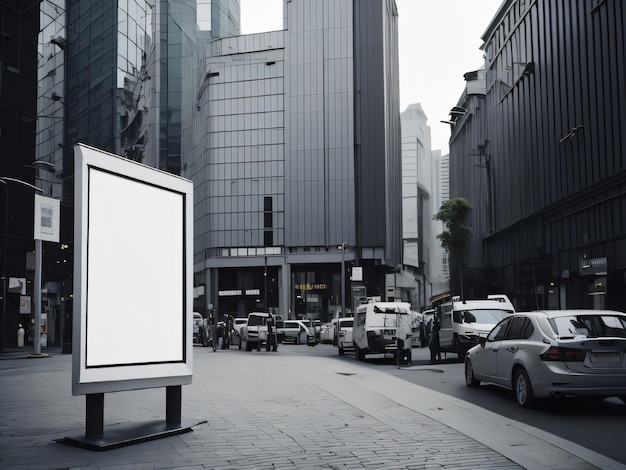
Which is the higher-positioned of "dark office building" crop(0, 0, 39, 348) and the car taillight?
"dark office building" crop(0, 0, 39, 348)

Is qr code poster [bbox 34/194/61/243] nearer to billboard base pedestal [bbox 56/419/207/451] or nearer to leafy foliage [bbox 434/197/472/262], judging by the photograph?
billboard base pedestal [bbox 56/419/207/451]

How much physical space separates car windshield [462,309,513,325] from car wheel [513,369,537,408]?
12.9 metres

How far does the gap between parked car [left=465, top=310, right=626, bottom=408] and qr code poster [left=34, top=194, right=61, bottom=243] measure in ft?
63.2

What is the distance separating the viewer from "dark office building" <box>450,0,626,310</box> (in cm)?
3816

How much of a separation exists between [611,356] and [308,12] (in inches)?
3105

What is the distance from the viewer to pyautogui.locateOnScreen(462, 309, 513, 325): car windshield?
25.4m

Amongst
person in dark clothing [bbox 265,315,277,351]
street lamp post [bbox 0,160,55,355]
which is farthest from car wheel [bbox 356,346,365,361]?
street lamp post [bbox 0,160,55,355]

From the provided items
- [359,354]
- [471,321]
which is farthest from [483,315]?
[359,354]

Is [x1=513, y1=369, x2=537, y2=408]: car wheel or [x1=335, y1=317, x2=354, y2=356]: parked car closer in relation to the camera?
[x1=513, y1=369, x2=537, y2=408]: car wheel

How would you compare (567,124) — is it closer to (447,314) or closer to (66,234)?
(447,314)

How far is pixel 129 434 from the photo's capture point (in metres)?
8.39

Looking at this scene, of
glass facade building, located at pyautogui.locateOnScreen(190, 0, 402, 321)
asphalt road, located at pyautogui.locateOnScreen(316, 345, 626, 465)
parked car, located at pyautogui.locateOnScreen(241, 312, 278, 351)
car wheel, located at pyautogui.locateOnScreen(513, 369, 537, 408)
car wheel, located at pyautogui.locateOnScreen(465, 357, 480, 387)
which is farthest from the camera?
glass facade building, located at pyautogui.locateOnScreen(190, 0, 402, 321)

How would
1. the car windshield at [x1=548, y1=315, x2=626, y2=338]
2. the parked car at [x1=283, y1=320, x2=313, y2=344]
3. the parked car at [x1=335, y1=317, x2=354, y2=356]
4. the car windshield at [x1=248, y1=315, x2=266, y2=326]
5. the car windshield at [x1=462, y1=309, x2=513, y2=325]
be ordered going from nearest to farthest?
the car windshield at [x1=548, y1=315, x2=626, y2=338]
the car windshield at [x1=462, y1=309, x2=513, y2=325]
the parked car at [x1=335, y1=317, x2=354, y2=356]
the car windshield at [x1=248, y1=315, x2=266, y2=326]
the parked car at [x1=283, y1=320, x2=313, y2=344]

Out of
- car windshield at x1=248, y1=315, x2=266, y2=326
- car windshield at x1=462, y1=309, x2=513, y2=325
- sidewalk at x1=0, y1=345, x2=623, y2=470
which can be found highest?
car windshield at x1=462, y1=309, x2=513, y2=325
